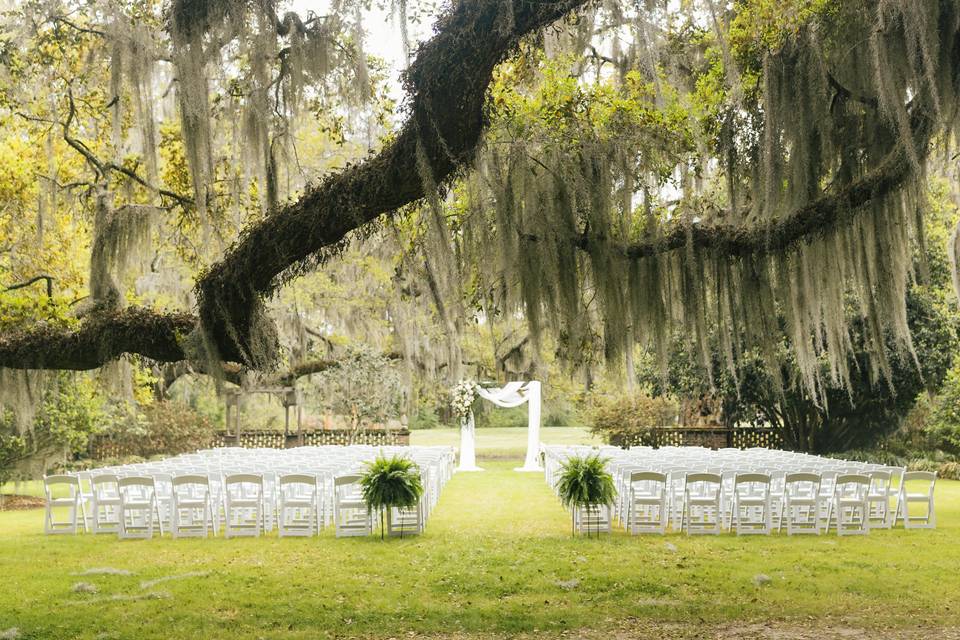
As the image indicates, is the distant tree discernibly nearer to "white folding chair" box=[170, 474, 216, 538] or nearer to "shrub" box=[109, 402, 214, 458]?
"white folding chair" box=[170, 474, 216, 538]

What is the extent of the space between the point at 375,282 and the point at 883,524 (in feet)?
40.1

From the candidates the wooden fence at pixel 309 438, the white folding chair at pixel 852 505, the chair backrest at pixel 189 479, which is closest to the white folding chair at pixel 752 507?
the white folding chair at pixel 852 505

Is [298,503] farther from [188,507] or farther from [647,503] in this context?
[647,503]

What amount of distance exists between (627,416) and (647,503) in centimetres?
1372

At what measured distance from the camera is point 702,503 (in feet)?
31.3

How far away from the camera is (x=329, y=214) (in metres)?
5.43

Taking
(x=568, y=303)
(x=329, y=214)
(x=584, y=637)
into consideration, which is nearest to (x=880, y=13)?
(x=568, y=303)

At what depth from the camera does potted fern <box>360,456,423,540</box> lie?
9.07m

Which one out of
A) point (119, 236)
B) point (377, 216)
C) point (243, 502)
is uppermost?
point (119, 236)

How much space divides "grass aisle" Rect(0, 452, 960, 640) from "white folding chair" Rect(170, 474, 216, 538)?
27cm

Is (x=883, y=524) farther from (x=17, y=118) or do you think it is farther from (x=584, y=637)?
(x=17, y=118)

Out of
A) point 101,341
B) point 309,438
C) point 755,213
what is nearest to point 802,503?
point 755,213

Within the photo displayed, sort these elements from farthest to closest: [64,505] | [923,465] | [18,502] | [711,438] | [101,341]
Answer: [711,438]
[923,465]
[18,502]
[64,505]
[101,341]

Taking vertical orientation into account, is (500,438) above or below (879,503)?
above
